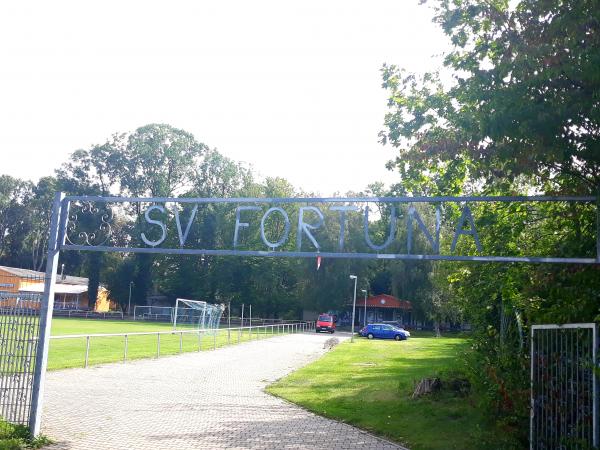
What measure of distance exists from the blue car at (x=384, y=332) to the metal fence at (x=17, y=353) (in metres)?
42.0

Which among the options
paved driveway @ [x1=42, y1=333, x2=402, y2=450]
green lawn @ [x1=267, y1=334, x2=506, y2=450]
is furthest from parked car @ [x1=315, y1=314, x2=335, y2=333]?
paved driveway @ [x1=42, y1=333, x2=402, y2=450]

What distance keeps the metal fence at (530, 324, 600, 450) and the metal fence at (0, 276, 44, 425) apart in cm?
711

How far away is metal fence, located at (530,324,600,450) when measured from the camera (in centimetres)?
745

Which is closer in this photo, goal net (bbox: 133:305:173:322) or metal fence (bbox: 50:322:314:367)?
metal fence (bbox: 50:322:314:367)

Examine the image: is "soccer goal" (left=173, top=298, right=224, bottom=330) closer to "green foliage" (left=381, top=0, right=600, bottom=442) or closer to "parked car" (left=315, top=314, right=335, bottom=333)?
"parked car" (left=315, top=314, right=335, bottom=333)

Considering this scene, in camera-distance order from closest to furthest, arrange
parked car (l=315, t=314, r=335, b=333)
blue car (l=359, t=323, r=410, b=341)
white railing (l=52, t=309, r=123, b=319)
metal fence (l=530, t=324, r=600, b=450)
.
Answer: metal fence (l=530, t=324, r=600, b=450)
blue car (l=359, t=323, r=410, b=341)
parked car (l=315, t=314, r=335, b=333)
white railing (l=52, t=309, r=123, b=319)

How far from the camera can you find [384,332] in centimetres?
5025

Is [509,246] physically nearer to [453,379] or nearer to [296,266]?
[453,379]

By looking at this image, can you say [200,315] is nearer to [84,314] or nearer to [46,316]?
[84,314]

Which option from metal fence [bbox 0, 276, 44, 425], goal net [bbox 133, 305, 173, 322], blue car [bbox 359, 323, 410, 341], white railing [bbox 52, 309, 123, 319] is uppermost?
metal fence [bbox 0, 276, 44, 425]

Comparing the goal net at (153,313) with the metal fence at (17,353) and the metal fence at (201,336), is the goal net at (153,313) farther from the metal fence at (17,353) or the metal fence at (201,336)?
the metal fence at (17,353)

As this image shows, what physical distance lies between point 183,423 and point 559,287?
6.44 meters

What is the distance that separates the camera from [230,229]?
72.3m

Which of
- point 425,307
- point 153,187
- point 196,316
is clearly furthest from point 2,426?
point 153,187
